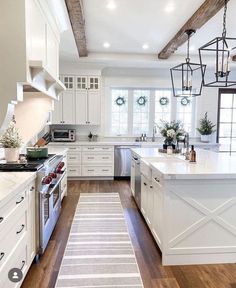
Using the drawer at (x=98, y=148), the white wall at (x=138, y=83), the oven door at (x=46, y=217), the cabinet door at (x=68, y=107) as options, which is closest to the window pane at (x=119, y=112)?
the white wall at (x=138, y=83)

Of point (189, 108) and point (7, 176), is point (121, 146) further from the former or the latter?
point (7, 176)

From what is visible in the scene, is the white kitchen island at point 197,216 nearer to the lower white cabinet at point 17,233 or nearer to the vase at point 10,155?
the lower white cabinet at point 17,233

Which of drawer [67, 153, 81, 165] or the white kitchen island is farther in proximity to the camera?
drawer [67, 153, 81, 165]

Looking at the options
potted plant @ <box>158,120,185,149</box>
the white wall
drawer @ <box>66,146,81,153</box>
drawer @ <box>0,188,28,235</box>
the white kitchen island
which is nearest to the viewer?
drawer @ <box>0,188,28,235</box>

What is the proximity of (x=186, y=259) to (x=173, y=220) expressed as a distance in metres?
0.43

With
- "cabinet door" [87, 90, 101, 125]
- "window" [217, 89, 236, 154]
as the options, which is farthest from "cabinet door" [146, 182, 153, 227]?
"window" [217, 89, 236, 154]

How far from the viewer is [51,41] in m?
3.44

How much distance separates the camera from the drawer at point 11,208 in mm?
1656

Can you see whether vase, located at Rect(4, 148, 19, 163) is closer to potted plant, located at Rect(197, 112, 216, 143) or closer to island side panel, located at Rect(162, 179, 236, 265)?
island side panel, located at Rect(162, 179, 236, 265)

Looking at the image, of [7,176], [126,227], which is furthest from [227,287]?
[7,176]

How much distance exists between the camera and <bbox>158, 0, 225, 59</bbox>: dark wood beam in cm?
297

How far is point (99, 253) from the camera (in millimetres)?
2719

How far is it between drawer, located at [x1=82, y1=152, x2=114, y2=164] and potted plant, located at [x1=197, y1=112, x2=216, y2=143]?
2.37 m

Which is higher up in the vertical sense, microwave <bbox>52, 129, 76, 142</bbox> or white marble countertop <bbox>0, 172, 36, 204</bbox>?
microwave <bbox>52, 129, 76, 142</bbox>
